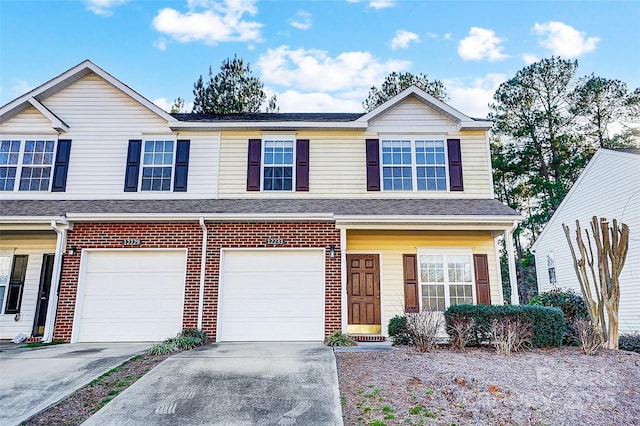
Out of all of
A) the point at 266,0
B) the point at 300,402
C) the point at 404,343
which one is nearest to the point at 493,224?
the point at 404,343

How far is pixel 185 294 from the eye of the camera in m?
8.86

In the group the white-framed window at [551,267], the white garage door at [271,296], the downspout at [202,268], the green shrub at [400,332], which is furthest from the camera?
the white-framed window at [551,267]

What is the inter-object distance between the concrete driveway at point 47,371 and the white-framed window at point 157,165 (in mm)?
4144

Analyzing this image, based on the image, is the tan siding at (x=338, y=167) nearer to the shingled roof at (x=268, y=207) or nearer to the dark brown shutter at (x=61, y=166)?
the shingled roof at (x=268, y=207)

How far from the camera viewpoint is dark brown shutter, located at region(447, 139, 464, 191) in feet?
34.2

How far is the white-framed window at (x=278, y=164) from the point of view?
10.5m

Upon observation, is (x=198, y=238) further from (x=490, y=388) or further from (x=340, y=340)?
(x=490, y=388)

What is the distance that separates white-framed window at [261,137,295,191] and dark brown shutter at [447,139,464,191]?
4.32 meters

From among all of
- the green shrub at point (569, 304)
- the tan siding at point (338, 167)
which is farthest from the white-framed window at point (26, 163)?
the green shrub at point (569, 304)

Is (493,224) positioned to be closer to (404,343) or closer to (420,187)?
(420,187)

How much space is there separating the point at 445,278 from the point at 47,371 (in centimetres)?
849

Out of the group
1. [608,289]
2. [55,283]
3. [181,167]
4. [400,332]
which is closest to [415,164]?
[400,332]

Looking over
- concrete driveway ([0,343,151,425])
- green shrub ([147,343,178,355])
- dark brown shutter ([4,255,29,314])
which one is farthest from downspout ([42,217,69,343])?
green shrub ([147,343,178,355])

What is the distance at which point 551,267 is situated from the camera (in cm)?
1661
